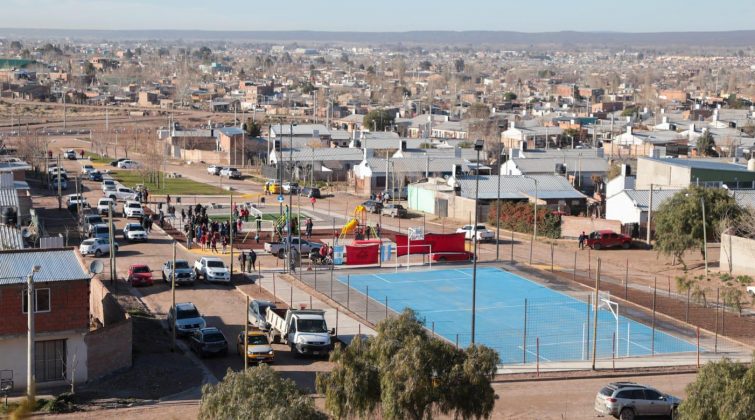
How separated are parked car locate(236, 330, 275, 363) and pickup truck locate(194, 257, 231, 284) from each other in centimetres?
886

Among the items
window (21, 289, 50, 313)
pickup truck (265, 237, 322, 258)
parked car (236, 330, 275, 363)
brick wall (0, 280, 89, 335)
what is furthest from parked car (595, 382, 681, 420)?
pickup truck (265, 237, 322, 258)

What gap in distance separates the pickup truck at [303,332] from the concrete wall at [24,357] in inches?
211

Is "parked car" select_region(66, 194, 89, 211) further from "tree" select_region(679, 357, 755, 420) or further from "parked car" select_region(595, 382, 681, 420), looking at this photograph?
"tree" select_region(679, 357, 755, 420)

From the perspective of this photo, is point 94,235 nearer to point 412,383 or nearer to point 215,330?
point 215,330

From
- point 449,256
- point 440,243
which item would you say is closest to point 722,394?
point 449,256

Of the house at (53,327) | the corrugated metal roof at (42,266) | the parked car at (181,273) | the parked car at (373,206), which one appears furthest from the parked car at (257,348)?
the parked car at (373,206)

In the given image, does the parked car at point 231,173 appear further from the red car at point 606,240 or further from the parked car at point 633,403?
the parked car at point 633,403

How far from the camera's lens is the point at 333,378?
59.5 feet

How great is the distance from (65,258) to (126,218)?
24.7 meters

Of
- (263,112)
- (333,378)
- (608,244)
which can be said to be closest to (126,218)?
(608,244)

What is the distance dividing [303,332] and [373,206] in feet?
94.1

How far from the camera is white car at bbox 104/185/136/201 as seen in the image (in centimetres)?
5626

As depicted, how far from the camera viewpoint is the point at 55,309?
24906mm

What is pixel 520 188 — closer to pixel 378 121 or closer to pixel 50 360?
pixel 50 360
